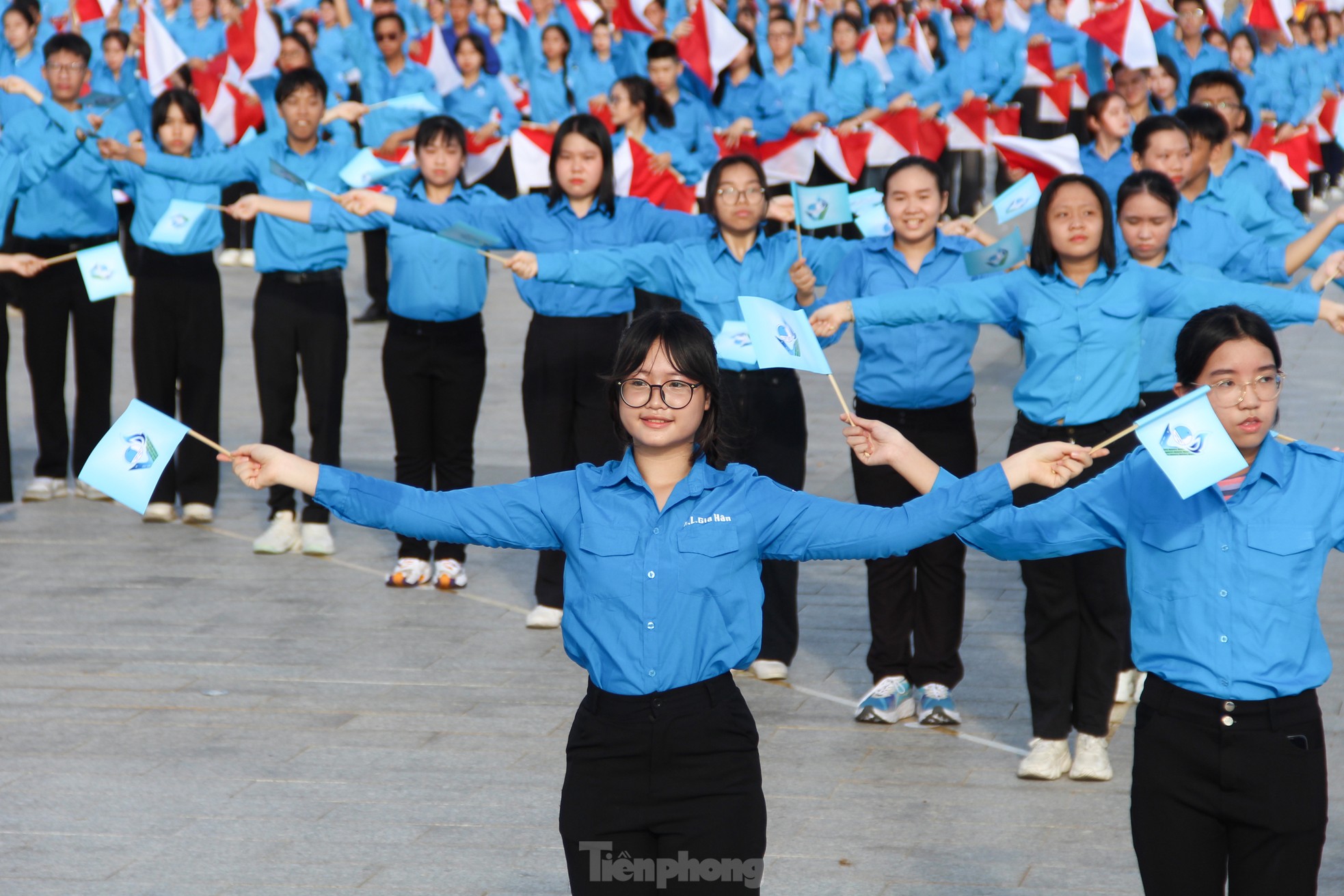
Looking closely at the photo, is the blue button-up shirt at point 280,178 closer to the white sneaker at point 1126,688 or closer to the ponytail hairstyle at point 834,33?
the white sneaker at point 1126,688

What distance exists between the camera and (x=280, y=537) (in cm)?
896

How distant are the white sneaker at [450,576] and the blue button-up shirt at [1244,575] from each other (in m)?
4.90

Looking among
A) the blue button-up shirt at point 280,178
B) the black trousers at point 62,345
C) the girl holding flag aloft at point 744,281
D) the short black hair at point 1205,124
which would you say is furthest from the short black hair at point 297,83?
the short black hair at point 1205,124

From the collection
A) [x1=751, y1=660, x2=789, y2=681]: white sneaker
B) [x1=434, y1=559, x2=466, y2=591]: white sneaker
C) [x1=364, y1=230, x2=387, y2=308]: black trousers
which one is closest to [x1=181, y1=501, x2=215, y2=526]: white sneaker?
[x1=434, y1=559, x2=466, y2=591]: white sneaker

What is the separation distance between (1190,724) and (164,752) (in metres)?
3.76

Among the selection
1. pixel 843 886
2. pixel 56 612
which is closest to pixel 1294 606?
pixel 843 886

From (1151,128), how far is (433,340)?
3.34 meters

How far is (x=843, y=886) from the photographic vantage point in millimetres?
4902

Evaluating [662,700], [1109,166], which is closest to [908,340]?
[662,700]

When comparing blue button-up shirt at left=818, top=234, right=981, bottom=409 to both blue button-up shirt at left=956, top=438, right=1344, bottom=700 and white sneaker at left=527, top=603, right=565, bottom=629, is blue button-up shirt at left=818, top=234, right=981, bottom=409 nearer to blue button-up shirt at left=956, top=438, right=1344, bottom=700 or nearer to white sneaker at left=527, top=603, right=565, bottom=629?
white sneaker at left=527, top=603, right=565, bottom=629

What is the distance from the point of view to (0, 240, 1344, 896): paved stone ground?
5.06 m

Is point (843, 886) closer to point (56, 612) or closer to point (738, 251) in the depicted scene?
point (738, 251)

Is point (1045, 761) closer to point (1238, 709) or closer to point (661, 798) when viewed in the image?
point (1238, 709)

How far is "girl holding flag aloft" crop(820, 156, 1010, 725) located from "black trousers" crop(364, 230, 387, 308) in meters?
8.97
